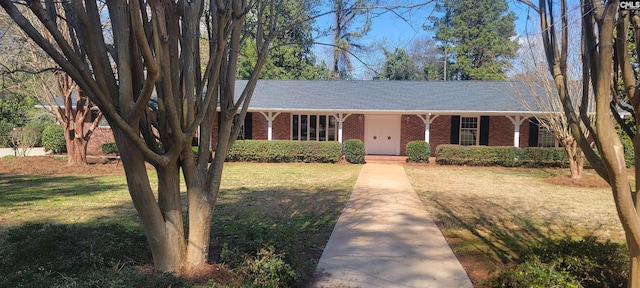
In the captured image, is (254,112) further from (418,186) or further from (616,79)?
(616,79)

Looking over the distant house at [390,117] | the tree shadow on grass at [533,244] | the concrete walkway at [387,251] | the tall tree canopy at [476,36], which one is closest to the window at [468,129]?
the distant house at [390,117]

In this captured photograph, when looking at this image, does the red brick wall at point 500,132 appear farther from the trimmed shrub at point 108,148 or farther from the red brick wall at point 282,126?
the trimmed shrub at point 108,148

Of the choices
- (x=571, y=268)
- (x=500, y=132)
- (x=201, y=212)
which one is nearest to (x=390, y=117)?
(x=500, y=132)

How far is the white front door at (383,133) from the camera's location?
19547mm

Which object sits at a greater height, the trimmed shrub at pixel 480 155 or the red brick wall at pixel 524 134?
the red brick wall at pixel 524 134

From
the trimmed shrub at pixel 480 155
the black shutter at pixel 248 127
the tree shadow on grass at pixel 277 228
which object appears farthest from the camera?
the black shutter at pixel 248 127

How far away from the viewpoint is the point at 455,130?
18.8 metres

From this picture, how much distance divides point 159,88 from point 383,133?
671 inches

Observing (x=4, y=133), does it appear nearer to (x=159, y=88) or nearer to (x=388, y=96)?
(x=388, y=96)

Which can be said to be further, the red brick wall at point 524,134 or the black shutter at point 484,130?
the black shutter at point 484,130

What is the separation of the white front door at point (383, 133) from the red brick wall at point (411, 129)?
9.8 inches

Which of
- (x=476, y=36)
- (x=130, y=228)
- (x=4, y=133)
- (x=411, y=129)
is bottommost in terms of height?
(x=130, y=228)

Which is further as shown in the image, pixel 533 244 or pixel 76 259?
pixel 533 244

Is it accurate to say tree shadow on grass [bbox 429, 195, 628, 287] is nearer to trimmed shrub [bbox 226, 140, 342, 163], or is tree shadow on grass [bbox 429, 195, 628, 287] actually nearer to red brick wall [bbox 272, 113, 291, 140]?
trimmed shrub [bbox 226, 140, 342, 163]
